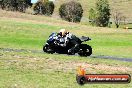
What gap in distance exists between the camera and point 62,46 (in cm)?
2755

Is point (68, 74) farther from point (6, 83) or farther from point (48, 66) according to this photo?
point (6, 83)

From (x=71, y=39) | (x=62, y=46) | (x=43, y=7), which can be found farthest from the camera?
(x=43, y=7)

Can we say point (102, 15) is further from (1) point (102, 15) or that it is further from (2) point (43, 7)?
(2) point (43, 7)

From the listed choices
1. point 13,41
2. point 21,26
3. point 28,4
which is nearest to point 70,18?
point 28,4

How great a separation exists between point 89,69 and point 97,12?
117293 mm

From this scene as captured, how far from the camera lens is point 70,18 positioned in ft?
465

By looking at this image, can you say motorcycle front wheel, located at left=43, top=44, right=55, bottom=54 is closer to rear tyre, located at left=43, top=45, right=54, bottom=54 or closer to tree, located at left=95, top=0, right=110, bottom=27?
rear tyre, located at left=43, top=45, right=54, bottom=54

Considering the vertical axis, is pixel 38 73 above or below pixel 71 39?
above

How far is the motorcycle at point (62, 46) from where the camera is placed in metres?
27.0

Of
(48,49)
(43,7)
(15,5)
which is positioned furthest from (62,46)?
(43,7)

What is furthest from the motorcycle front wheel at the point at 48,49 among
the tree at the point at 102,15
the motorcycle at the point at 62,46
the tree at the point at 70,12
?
the tree at the point at 70,12

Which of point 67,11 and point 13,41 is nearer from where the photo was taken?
point 13,41

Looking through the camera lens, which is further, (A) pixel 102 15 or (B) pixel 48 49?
(A) pixel 102 15

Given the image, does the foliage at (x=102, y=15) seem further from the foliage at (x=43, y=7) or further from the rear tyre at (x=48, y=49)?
the rear tyre at (x=48, y=49)
